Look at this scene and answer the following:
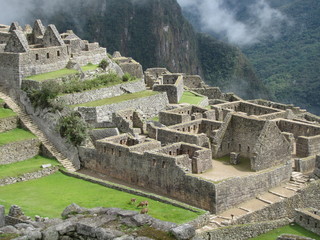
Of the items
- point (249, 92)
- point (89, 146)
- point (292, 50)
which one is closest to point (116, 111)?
point (89, 146)

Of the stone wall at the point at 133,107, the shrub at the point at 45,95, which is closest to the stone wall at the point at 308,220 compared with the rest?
the stone wall at the point at 133,107

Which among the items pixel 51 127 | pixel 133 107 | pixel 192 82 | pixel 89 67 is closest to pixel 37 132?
pixel 51 127

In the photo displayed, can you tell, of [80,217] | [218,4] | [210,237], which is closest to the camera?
[80,217]

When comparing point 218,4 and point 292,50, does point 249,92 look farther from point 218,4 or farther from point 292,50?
point 218,4

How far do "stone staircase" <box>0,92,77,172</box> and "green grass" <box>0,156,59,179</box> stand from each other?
499mm

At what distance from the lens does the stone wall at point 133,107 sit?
3547cm

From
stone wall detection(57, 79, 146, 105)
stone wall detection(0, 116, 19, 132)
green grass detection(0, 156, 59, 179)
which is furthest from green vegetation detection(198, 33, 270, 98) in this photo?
green grass detection(0, 156, 59, 179)

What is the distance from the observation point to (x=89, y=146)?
33.5 metres

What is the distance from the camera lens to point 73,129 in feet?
111

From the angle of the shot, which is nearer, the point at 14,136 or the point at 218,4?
the point at 14,136

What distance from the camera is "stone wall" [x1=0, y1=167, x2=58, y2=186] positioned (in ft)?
98.0

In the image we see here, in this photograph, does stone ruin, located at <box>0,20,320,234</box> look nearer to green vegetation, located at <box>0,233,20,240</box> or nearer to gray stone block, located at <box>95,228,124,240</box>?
gray stone block, located at <box>95,228,124,240</box>

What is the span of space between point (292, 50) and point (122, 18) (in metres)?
62.6

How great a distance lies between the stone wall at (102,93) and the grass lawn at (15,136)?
2.62 meters
